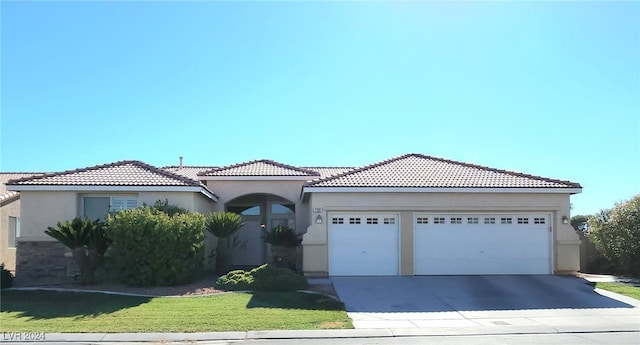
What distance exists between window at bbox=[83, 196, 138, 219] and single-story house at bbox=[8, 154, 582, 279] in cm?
3

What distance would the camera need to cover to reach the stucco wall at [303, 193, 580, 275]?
18500mm

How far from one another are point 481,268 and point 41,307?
522 inches

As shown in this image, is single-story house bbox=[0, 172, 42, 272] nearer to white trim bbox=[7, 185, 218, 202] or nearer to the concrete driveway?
white trim bbox=[7, 185, 218, 202]

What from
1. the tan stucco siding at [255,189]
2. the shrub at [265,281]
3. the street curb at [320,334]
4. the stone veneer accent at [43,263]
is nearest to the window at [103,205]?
the stone veneer accent at [43,263]

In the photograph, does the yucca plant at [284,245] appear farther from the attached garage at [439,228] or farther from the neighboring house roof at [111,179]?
the neighboring house roof at [111,179]

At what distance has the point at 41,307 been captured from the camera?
13.5m

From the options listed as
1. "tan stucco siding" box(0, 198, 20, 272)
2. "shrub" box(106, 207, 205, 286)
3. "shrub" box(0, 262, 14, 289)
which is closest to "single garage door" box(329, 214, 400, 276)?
"shrub" box(106, 207, 205, 286)

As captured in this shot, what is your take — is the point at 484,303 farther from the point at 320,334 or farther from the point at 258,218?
the point at 258,218

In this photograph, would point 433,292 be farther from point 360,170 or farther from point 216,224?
point 216,224

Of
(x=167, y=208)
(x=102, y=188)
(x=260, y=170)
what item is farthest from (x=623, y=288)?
(x=102, y=188)

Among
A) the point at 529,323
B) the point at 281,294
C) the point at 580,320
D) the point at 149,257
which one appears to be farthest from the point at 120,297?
the point at 580,320

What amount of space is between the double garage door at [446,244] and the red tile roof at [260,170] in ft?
15.4

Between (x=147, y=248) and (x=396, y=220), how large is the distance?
8.11 meters

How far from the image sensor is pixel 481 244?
18750 mm
